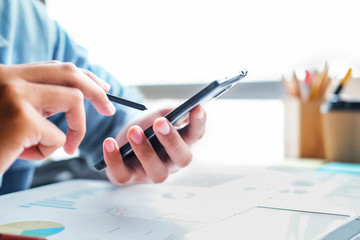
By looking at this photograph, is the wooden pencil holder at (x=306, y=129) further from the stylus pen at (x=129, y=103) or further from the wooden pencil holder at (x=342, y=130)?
the stylus pen at (x=129, y=103)

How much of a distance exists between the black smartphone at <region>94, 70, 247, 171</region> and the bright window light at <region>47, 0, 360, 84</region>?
43cm

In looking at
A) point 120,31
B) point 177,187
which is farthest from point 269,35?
point 177,187

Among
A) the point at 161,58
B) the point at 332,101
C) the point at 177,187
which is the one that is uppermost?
the point at 161,58

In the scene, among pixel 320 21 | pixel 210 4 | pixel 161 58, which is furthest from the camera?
pixel 161 58

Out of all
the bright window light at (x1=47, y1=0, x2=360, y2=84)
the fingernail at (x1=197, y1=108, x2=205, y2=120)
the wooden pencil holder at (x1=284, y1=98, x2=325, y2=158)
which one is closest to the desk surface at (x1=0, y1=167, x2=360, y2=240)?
the fingernail at (x1=197, y1=108, x2=205, y2=120)

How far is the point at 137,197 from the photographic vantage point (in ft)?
1.92

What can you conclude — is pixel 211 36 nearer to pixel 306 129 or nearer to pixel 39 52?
pixel 306 129

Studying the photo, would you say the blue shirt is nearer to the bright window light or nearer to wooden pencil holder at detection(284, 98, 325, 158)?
the bright window light

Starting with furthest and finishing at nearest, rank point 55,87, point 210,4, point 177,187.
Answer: point 210,4, point 177,187, point 55,87

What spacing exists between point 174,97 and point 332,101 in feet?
1.69

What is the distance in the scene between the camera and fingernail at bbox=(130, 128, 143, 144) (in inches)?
21.2

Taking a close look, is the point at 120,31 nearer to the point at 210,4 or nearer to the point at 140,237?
the point at 210,4

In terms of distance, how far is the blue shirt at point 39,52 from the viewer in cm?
81

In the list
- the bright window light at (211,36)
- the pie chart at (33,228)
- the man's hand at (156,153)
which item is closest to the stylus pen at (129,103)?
the man's hand at (156,153)
